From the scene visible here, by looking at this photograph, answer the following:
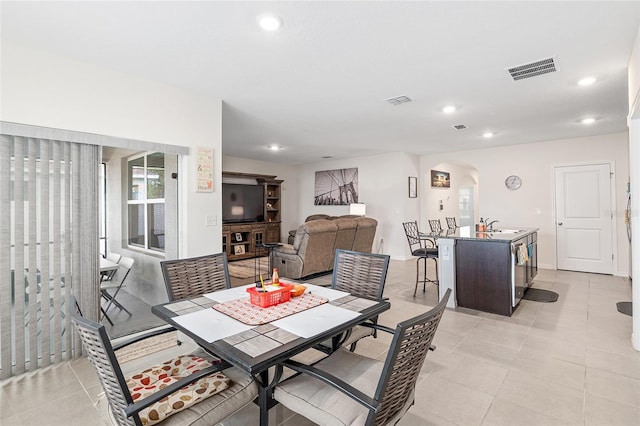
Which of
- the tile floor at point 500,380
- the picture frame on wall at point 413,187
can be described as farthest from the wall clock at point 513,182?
the tile floor at point 500,380

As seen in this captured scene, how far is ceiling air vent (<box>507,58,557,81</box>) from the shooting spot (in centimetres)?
292

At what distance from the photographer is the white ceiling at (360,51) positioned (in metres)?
2.15

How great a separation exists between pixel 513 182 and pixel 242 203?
6.31m

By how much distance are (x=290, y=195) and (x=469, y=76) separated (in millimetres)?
7100

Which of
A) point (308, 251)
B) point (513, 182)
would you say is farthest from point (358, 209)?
point (513, 182)

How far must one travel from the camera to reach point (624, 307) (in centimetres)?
394

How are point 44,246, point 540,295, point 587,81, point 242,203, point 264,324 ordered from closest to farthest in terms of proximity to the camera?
point 264,324 < point 44,246 < point 587,81 < point 540,295 < point 242,203

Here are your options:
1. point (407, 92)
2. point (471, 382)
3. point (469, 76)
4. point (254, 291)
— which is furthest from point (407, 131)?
point (254, 291)

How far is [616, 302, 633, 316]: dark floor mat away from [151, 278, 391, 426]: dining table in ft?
12.2

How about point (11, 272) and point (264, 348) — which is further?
point (11, 272)

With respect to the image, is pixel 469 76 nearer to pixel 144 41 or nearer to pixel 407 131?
pixel 407 131

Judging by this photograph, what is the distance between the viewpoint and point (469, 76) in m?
3.21

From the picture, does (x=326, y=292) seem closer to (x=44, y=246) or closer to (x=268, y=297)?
(x=268, y=297)

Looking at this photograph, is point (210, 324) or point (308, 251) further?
point (308, 251)
